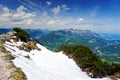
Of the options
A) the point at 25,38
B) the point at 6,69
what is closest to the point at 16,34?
the point at 25,38

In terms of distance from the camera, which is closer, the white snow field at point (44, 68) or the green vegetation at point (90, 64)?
the white snow field at point (44, 68)

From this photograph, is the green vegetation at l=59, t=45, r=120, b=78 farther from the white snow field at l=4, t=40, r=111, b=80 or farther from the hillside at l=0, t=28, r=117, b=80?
the white snow field at l=4, t=40, r=111, b=80

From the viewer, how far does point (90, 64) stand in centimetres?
6769

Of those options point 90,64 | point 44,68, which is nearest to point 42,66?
point 44,68

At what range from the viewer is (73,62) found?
69.8 meters

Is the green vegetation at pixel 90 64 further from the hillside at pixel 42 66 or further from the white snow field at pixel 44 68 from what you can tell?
the white snow field at pixel 44 68

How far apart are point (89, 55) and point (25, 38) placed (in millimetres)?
27649

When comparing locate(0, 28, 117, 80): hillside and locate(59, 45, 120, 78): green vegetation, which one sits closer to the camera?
locate(0, 28, 117, 80): hillside

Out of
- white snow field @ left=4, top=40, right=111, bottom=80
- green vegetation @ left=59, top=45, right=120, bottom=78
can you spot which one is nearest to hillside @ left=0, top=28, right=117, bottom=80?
white snow field @ left=4, top=40, right=111, bottom=80

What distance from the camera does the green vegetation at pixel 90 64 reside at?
65.8 m

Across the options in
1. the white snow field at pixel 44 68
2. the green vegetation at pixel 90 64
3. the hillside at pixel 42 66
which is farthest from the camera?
the green vegetation at pixel 90 64

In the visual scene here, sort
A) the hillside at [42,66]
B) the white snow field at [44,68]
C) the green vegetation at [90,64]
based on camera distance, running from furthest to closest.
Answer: the green vegetation at [90,64], the hillside at [42,66], the white snow field at [44,68]

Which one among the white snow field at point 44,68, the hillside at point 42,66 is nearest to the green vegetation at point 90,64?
the hillside at point 42,66

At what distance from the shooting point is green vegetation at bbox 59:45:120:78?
6584 cm
